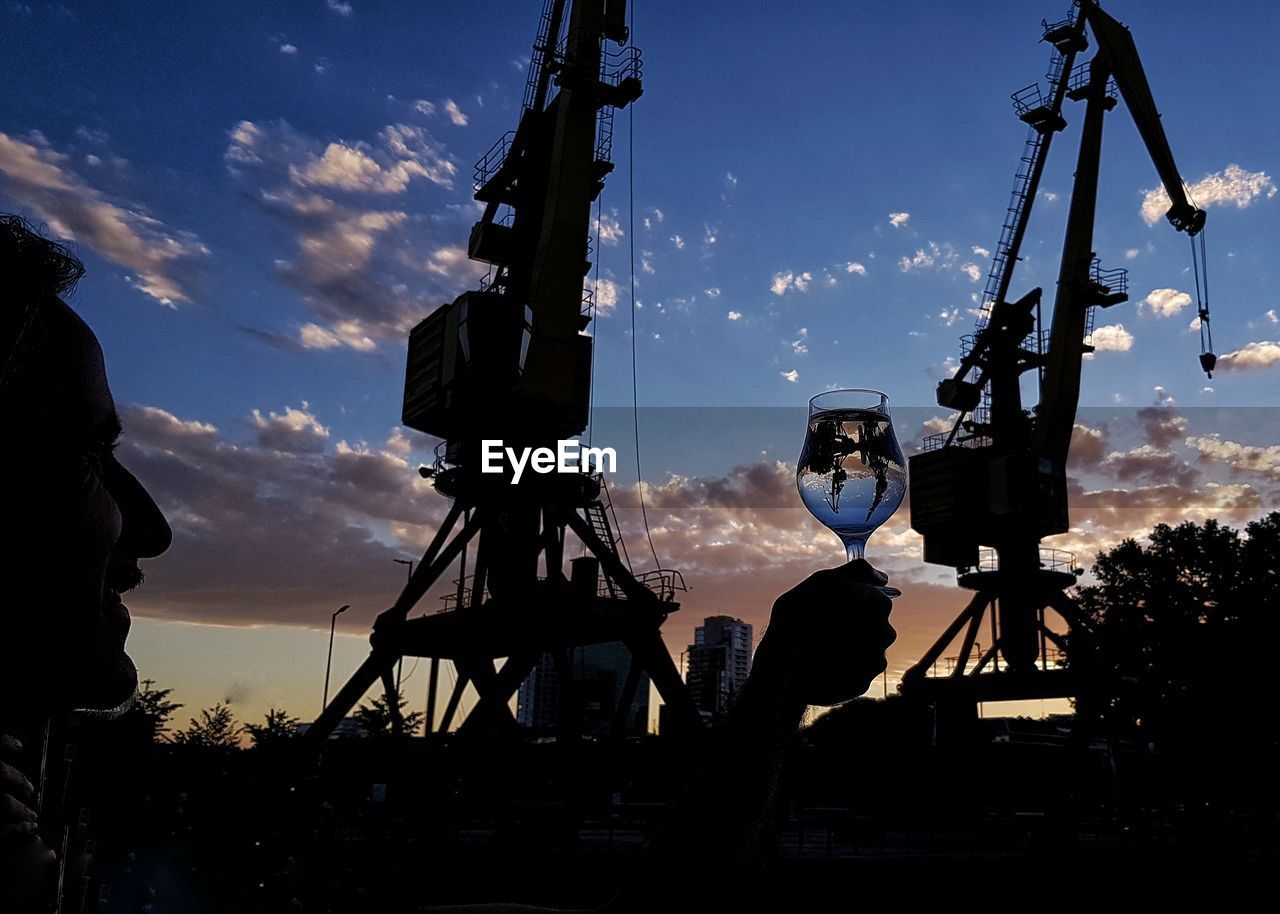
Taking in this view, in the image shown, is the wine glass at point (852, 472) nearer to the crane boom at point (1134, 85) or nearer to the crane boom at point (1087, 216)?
the crane boom at point (1087, 216)

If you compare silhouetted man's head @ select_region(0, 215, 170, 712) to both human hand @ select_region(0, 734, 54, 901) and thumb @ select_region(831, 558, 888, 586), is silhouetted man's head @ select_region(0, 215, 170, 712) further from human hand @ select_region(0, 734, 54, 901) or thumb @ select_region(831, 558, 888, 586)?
thumb @ select_region(831, 558, 888, 586)

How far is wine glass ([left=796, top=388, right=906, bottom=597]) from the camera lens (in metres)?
2.66

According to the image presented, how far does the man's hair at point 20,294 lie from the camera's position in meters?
1.08

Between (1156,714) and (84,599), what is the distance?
1904 inches

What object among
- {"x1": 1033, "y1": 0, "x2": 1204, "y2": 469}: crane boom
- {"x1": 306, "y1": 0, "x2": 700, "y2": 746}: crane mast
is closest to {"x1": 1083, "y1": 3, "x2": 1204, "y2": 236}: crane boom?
{"x1": 1033, "y1": 0, "x2": 1204, "y2": 469}: crane boom

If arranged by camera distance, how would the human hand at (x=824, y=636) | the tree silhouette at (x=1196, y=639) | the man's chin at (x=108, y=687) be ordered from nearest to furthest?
the man's chin at (x=108, y=687), the human hand at (x=824, y=636), the tree silhouette at (x=1196, y=639)

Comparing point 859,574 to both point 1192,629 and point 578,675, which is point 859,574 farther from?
point 578,675

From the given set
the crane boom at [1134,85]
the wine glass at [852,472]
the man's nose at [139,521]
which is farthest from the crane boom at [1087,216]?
the man's nose at [139,521]

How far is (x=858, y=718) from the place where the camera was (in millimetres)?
44906

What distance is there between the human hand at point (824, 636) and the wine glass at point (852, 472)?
1.03 m

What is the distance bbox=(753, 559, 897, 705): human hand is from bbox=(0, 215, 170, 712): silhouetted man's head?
3.29ft

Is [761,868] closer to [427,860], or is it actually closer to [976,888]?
[427,860]

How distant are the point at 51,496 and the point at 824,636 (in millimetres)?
1155

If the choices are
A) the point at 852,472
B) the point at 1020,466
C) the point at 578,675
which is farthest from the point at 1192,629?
the point at 852,472
